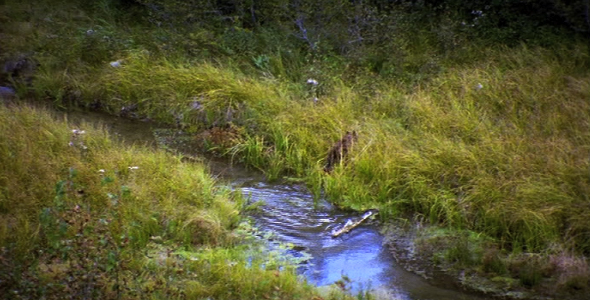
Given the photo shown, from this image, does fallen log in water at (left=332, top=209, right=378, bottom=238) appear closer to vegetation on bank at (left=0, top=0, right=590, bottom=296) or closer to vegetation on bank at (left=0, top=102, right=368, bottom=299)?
vegetation on bank at (left=0, top=0, right=590, bottom=296)

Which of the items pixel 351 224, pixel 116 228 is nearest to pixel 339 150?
pixel 351 224

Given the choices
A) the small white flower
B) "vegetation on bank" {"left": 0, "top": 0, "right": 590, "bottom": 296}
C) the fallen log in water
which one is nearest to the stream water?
the fallen log in water

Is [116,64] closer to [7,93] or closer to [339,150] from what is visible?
[7,93]

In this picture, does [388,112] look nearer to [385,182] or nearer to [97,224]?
[385,182]

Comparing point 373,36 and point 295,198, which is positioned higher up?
point 373,36

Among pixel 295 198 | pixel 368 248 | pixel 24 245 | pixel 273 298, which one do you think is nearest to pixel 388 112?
pixel 295 198

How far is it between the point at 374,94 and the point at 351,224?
9.72 feet

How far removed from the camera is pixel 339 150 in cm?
793

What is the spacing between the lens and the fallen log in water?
6.75 meters

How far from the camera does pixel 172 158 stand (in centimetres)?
770

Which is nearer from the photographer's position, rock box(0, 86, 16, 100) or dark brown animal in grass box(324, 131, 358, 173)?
dark brown animal in grass box(324, 131, 358, 173)

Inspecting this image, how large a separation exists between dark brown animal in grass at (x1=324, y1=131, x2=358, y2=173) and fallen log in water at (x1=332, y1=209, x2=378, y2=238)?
36.8 inches

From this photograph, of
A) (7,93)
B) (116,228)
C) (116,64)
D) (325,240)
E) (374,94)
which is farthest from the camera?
(116,64)

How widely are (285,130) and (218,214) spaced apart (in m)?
2.34
